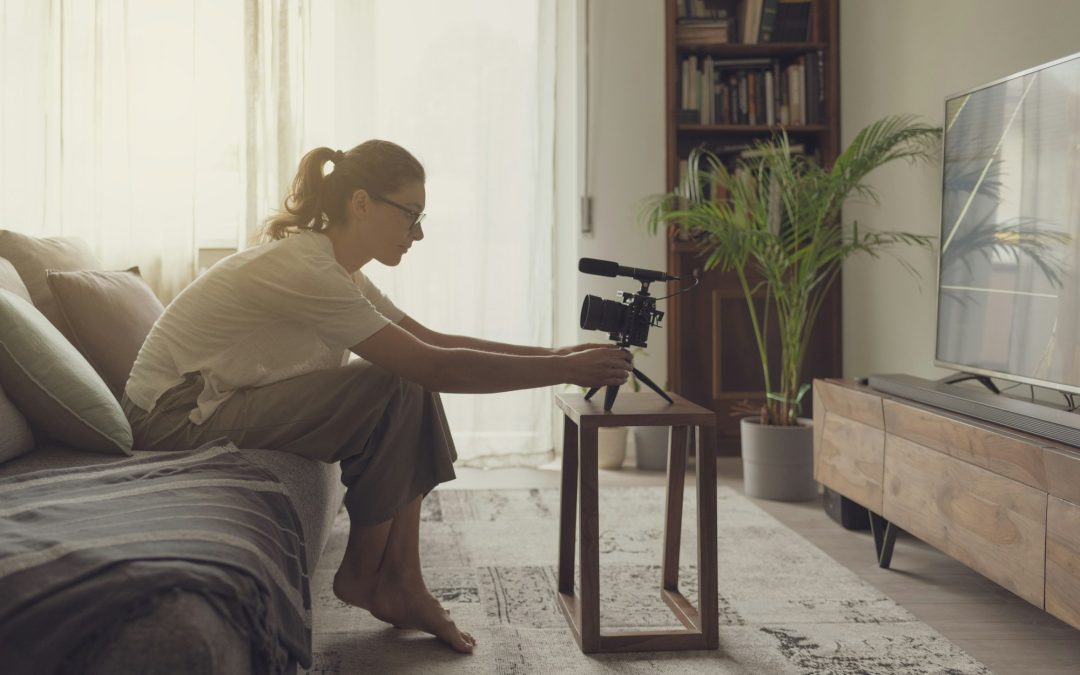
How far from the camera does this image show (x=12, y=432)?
1.66 m

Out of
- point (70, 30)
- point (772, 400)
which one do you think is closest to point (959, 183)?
point (772, 400)

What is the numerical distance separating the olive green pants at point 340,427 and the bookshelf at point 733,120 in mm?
2095

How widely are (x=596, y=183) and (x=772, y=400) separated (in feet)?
3.73

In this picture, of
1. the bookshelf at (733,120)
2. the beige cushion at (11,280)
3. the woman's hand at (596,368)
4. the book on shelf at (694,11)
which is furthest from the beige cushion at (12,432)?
the book on shelf at (694,11)

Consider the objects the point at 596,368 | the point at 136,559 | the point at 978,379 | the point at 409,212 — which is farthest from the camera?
the point at 978,379

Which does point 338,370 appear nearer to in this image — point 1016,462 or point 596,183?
point 1016,462

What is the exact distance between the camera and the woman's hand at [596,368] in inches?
68.2

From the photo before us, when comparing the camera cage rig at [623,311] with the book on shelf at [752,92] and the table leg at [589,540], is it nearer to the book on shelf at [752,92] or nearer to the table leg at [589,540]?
the table leg at [589,540]

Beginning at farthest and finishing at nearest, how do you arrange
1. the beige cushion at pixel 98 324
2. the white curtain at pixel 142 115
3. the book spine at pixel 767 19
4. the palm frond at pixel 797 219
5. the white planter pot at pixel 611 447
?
the book spine at pixel 767 19, the white planter pot at pixel 611 447, the white curtain at pixel 142 115, the palm frond at pixel 797 219, the beige cushion at pixel 98 324

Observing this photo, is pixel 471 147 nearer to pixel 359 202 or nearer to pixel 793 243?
pixel 793 243

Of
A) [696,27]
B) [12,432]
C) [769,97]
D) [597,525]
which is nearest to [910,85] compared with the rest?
[769,97]

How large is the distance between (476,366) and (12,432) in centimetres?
80

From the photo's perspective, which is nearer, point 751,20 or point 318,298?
point 318,298

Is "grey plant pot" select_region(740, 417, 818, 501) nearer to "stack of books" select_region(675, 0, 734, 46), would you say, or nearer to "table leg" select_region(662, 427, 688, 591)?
"table leg" select_region(662, 427, 688, 591)
